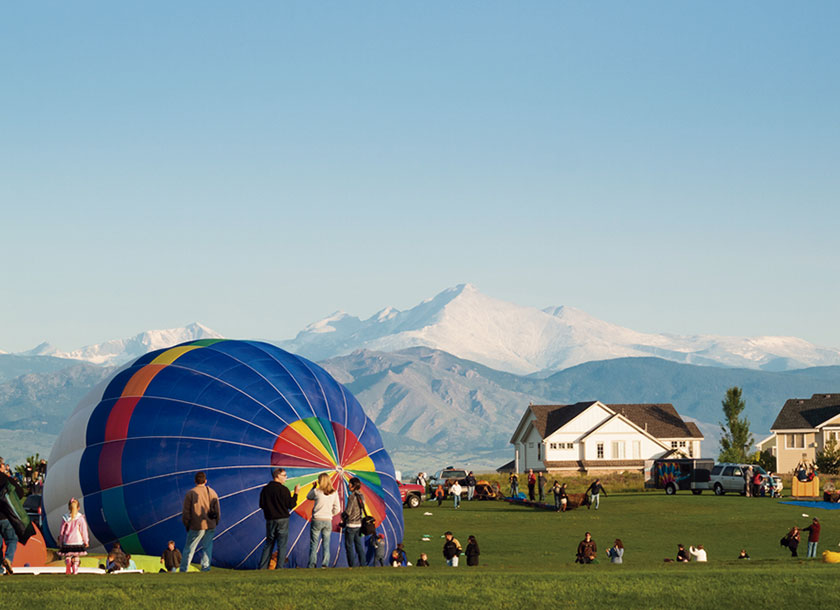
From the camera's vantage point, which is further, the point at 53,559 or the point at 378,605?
the point at 53,559

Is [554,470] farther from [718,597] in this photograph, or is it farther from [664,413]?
[718,597]

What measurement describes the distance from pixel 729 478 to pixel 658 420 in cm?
5406

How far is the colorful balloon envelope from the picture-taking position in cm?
3041

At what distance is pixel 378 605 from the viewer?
2230 cm

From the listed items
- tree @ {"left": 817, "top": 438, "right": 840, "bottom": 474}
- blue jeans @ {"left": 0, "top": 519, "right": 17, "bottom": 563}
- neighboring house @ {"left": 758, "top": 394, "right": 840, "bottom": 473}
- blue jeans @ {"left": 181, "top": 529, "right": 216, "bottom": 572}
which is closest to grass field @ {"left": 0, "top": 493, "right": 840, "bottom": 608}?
blue jeans @ {"left": 181, "top": 529, "right": 216, "bottom": 572}

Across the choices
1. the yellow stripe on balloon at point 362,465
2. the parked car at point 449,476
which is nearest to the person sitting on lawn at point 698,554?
the yellow stripe on balloon at point 362,465

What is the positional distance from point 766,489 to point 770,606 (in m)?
52.1

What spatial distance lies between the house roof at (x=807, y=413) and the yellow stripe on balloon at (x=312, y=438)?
3660 inches

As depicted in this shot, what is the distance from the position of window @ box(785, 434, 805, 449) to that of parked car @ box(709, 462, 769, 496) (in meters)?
44.0

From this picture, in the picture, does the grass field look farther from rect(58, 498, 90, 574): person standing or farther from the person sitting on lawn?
the person sitting on lawn

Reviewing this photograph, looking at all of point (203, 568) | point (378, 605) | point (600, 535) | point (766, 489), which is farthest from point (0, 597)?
point (766, 489)

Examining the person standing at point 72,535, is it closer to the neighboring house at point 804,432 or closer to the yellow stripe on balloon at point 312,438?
the yellow stripe on balloon at point 312,438

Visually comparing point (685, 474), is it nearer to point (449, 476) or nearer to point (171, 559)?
point (449, 476)

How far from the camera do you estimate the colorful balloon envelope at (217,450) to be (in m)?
30.4
